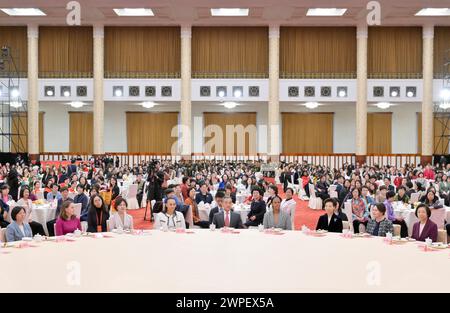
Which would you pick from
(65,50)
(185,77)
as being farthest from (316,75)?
(65,50)

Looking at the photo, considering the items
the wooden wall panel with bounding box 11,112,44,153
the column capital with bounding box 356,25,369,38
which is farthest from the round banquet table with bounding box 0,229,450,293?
the wooden wall panel with bounding box 11,112,44,153

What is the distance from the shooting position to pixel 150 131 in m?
29.7

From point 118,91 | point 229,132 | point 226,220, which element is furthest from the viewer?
point 229,132

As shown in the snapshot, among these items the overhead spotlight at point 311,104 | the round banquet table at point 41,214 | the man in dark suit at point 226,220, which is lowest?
the round banquet table at point 41,214

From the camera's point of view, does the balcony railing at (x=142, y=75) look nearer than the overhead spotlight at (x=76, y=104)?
No

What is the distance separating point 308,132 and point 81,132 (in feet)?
38.9

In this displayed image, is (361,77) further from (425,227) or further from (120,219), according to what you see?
(120,219)

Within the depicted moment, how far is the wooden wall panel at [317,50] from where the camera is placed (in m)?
27.8

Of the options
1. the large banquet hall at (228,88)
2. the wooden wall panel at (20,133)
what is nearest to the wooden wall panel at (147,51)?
the large banquet hall at (228,88)

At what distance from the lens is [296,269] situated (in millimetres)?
5391

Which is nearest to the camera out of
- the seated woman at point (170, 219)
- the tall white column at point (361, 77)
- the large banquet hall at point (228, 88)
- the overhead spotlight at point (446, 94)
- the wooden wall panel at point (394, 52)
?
the seated woman at point (170, 219)

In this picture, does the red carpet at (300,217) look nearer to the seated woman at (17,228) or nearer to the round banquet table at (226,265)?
the seated woman at (17,228)

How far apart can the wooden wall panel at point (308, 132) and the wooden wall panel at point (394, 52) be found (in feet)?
11.8

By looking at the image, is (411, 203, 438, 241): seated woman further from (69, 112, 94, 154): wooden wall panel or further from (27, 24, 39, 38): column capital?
(69, 112, 94, 154): wooden wall panel
